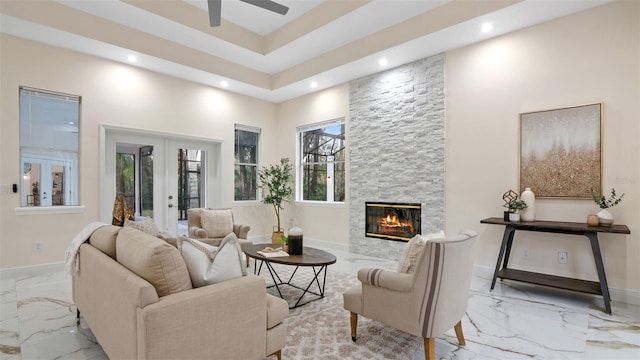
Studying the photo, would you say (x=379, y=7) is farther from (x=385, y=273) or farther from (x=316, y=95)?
(x=385, y=273)

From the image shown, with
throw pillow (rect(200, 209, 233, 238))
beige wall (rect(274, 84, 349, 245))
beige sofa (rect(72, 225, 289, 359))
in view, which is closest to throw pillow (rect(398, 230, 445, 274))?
beige sofa (rect(72, 225, 289, 359))

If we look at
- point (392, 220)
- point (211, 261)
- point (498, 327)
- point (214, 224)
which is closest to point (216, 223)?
point (214, 224)

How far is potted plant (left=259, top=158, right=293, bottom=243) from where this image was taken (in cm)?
657

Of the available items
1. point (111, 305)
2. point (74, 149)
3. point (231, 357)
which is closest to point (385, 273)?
point (231, 357)

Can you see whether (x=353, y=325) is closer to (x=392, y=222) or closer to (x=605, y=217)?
(x=605, y=217)

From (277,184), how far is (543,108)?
4.64 meters

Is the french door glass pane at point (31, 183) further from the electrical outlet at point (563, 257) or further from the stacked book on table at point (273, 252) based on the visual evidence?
the electrical outlet at point (563, 257)

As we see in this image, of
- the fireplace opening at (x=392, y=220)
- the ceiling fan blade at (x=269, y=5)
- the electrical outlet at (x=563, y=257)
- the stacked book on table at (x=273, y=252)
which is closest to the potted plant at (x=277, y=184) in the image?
the fireplace opening at (x=392, y=220)

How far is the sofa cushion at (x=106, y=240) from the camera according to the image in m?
2.20

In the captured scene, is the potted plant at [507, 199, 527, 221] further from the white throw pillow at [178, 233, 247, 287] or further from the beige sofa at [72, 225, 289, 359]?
the white throw pillow at [178, 233, 247, 287]

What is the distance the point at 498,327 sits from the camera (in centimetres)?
276

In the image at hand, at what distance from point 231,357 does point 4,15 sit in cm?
464

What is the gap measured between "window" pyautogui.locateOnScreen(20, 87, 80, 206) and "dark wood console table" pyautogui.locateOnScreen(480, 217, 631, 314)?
19.0 ft

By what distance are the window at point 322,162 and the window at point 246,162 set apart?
3.27 feet
